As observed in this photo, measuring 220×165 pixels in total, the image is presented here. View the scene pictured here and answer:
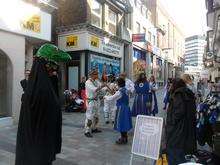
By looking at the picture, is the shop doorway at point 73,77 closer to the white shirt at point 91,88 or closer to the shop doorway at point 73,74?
the shop doorway at point 73,74

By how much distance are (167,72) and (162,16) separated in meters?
7.52

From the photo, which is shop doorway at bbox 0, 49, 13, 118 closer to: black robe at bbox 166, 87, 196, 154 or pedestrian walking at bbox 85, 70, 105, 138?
pedestrian walking at bbox 85, 70, 105, 138

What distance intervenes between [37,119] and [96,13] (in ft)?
56.9

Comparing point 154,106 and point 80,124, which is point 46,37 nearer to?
point 80,124

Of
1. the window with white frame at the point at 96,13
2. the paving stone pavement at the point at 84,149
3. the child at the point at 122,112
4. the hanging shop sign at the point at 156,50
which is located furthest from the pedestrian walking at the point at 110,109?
the hanging shop sign at the point at 156,50

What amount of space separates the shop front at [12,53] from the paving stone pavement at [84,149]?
881mm

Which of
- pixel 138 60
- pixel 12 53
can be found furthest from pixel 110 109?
pixel 138 60

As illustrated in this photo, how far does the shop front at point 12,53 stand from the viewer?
38.0ft

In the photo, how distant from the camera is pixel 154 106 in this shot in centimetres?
1290

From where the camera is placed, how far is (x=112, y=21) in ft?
75.7

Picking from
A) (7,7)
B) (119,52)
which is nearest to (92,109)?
(7,7)

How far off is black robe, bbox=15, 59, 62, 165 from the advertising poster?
14412 mm

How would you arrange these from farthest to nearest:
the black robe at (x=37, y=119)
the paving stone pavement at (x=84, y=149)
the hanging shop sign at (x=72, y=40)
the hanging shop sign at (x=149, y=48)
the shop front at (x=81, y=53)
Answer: the hanging shop sign at (x=149, y=48) → the hanging shop sign at (x=72, y=40) → the shop front at (x=81, y=53) → the paving stone pavement at (x=84, y=149) → the black robe at (x=37, y=119)

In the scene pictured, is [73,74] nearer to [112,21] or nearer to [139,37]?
[112,21]
